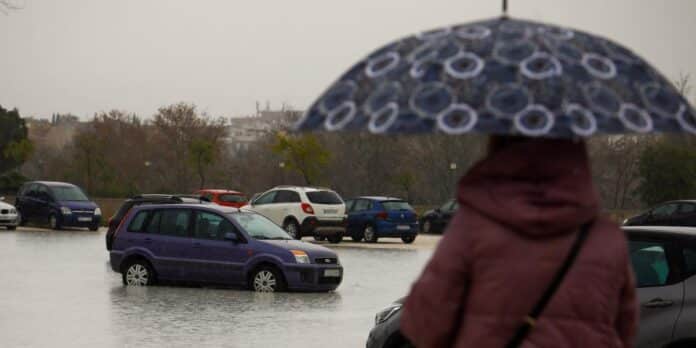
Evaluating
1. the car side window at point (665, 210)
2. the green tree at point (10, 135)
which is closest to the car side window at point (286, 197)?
the car side window at point (665, 210)

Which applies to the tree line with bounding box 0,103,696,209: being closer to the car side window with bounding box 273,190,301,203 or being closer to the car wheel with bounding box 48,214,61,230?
the car wheel with bounding box 48,214,61,230

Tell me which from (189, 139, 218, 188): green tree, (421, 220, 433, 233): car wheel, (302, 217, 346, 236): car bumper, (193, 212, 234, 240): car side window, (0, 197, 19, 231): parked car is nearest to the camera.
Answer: (193, 212, 234, 240): car side window

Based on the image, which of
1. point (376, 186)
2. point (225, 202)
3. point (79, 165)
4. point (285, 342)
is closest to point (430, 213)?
point (225, 202)

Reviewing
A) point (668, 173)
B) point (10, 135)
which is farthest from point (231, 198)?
point (10, 135)

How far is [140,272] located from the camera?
21312 mm

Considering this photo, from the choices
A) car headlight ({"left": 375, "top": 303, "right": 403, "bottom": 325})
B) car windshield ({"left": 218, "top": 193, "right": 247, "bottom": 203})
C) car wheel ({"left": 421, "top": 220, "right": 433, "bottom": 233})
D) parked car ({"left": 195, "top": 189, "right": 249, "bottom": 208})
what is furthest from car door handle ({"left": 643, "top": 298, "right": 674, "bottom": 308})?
car wheel ({"left": 421, "top": 220, "right": 433, "bottom": 233})

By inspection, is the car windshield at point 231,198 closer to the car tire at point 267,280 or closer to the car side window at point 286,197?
the car side window at point 286,197

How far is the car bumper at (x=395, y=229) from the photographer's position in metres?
39.3

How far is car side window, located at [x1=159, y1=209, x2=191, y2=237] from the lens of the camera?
2112cm

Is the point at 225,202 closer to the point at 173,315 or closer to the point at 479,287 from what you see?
the point at 173,315

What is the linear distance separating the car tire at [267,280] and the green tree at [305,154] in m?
43.5

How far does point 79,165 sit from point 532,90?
8254 centimetres

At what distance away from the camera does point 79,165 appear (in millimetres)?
84562

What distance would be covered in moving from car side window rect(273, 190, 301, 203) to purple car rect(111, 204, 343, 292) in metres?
16.3
